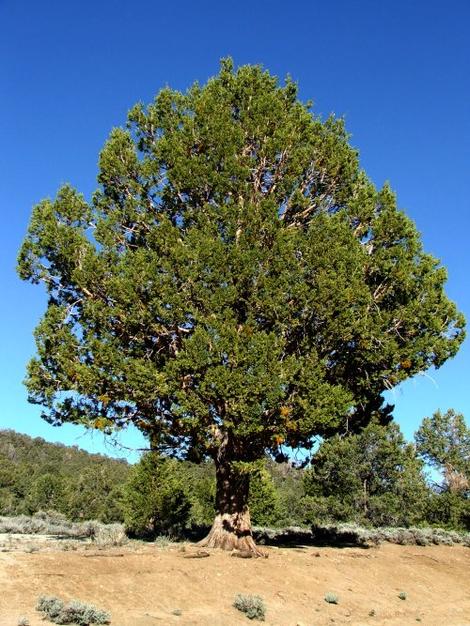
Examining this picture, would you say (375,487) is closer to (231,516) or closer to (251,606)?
(231,516)

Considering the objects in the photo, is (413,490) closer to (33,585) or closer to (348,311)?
(348,311)

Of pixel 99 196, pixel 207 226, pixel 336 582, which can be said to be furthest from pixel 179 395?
pixel 99 196

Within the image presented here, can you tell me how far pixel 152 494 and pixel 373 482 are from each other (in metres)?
25.0

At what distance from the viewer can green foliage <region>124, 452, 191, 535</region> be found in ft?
136

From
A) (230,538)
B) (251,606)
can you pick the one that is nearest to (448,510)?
(230,538)

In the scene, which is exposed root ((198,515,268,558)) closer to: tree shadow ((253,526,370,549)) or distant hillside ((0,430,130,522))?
tree shadow ((253,526,370,549))

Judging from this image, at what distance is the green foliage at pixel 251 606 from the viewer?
33.3 ft

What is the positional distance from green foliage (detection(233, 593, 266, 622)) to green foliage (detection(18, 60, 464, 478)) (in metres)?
4.20

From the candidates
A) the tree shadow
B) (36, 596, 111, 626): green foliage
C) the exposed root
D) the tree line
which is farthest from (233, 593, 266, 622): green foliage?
the tree line

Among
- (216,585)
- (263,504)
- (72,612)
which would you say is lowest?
(72,612)

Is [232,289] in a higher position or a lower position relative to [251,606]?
higher

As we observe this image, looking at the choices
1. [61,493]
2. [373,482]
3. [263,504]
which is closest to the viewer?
[263,504]

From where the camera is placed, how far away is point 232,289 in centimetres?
1484

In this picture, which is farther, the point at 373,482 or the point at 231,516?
the point at 373,482
